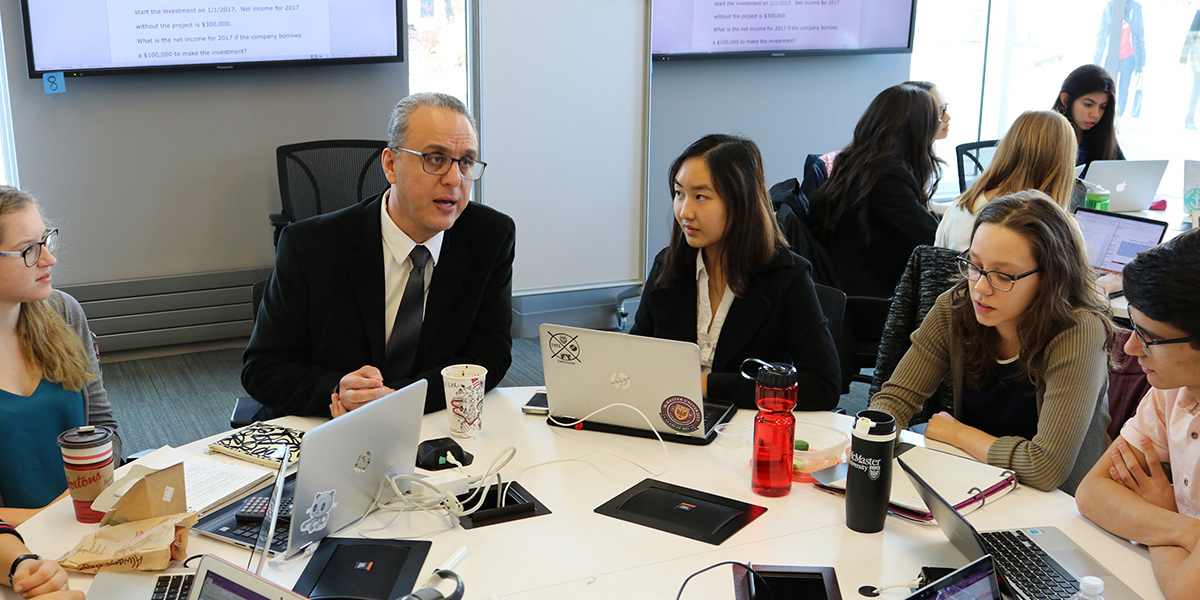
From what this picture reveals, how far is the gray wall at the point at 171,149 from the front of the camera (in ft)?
13.3

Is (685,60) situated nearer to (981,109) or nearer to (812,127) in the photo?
(812,127)

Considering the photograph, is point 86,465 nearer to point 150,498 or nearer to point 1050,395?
point 150,498

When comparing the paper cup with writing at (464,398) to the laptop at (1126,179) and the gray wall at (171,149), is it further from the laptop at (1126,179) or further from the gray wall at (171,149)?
the laptop at (1126,179)

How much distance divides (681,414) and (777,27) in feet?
12.4

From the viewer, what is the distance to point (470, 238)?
2.28 meters

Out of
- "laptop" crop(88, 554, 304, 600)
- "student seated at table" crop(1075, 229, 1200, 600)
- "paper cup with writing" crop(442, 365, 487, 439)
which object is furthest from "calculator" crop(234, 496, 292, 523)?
"student seated at table" crop(1075, 229, 1200, 600)

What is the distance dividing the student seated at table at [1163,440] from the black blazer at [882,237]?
1.88 metres

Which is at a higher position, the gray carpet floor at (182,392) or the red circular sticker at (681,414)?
the red circular sticker at (681,414)

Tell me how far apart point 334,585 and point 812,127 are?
469 centimetres

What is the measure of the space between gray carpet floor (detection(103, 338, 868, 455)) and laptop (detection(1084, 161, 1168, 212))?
1.37m

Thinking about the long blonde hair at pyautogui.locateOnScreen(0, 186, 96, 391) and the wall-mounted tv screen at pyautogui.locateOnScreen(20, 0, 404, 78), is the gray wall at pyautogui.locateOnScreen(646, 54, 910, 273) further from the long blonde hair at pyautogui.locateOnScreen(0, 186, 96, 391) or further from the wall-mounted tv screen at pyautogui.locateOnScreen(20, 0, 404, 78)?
the long blonde hair at pyautogui.locateOnScreen(0, 186, 96, 391)

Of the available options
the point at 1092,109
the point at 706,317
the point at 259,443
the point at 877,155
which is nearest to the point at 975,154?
the point at 1092,109

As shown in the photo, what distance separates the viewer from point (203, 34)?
162 inches

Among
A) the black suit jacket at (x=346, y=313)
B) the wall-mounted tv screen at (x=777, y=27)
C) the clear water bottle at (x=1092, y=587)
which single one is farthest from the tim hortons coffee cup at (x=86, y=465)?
the wall-mounted tv screen at (x=777, y=27)
